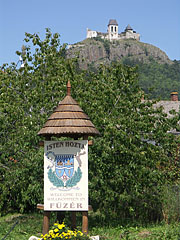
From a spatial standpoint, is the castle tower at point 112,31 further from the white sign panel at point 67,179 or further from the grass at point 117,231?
the white sign panel at point 67,179

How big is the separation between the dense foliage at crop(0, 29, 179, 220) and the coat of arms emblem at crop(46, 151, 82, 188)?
1.24m

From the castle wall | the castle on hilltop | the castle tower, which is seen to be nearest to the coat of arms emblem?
the castle wall

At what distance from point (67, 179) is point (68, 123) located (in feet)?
3.71

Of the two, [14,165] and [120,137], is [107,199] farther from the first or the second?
[14,165]

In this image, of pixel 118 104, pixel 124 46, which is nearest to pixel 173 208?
pixel 118 104

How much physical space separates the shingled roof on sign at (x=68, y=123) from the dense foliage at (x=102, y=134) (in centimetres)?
131

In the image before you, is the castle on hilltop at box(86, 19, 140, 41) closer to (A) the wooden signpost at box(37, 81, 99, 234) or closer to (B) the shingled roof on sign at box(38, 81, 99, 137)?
(B) the shingled roof on sign at box(38, 81, 99, 137)

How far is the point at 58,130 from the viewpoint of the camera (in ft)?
23.6

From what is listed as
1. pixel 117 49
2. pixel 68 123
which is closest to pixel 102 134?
pixel 68 123

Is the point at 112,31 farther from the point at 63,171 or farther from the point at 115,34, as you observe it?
the point at 63,171

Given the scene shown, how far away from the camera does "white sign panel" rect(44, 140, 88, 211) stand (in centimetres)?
725

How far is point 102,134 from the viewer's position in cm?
935

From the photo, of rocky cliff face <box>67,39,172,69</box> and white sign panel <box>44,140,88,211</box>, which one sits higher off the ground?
rocky cliff face <box>67,39,172,69</box>

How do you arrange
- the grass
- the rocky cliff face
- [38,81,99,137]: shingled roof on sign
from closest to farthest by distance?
[38,81,99,137]: shingled roof on sign, the grass, the rocky cliff face
